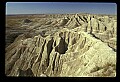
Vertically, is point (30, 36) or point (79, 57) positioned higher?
point (30, 36)

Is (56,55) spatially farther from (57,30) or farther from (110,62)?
(110,62)

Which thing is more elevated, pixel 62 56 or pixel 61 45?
pixel 61 45

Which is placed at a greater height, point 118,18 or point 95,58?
point 118,18

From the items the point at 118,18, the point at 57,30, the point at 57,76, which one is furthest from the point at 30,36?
the point at 118,18

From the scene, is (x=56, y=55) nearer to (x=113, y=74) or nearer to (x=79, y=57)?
(x=79, y=57)
